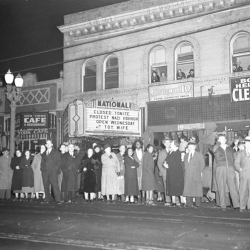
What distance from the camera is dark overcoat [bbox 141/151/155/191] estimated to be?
40.4 ft

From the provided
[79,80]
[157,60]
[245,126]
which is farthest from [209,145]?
[79,80]

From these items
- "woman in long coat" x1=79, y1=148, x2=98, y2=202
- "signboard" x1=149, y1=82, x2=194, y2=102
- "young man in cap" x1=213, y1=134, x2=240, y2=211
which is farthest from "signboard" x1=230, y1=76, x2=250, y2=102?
"woman in long coat" x1=79, y1=148, x2=98, y2=202

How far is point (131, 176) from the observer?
501 inches

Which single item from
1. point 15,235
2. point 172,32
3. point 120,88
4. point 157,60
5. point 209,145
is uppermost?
point 172,32

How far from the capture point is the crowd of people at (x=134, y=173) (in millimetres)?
10320

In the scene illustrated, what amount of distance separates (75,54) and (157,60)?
4.96 m

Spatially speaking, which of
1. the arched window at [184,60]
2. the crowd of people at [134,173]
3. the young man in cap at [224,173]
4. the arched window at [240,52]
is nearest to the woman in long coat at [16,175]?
the crowd of people at [134,173]

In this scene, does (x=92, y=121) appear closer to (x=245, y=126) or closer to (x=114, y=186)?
(x=114, y=186)

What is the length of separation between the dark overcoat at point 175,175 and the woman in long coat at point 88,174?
291 cm

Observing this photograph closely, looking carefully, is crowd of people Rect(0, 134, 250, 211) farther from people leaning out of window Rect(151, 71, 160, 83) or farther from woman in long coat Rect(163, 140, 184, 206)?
people leaning out of window Rect(151, 71, 160, 83)

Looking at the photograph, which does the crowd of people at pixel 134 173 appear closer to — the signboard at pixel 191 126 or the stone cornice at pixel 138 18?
the signboard at pixel 191 126

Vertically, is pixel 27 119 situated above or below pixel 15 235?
above

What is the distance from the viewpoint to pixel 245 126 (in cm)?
1675

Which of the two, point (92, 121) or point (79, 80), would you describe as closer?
point (92, 121)
